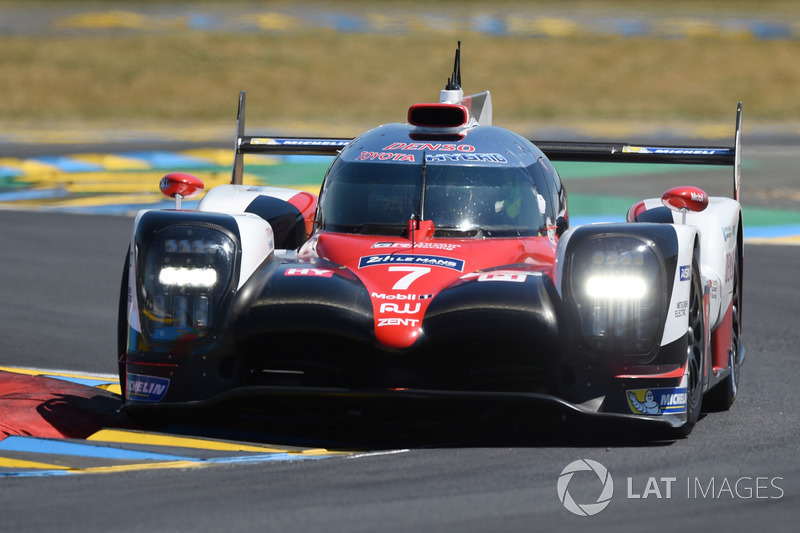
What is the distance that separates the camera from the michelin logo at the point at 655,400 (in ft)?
19.7

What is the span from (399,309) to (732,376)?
2185 mm

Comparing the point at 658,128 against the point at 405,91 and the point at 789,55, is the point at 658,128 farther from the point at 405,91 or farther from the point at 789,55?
the point at 789,55

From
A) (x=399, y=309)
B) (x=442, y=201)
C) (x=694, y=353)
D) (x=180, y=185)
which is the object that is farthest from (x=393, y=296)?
(x=180, y=185)

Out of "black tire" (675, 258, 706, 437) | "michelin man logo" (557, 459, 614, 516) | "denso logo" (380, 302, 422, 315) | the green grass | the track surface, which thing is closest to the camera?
the track surface

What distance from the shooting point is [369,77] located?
33.2m

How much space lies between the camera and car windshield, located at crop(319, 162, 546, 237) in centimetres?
703

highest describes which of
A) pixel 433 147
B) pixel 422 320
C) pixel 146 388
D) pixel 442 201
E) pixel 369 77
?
pixel 433 147

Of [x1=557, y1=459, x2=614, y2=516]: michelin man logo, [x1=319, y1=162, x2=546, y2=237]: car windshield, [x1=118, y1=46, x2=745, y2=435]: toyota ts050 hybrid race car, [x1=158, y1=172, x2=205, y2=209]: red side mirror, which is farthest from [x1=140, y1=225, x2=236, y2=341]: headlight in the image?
[x1=557, y1=459, x2=614, y2=516]: michelin man logo

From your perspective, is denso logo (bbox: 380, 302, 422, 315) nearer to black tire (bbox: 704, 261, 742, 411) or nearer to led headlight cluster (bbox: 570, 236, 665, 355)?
led headlight cluster (bbox: 570, 236, 665, 355)

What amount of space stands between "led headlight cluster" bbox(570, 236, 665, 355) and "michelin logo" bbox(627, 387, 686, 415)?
0.62ft

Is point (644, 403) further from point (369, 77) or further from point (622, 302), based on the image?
point (369, 77)

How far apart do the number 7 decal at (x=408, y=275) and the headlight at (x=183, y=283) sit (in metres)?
0.75

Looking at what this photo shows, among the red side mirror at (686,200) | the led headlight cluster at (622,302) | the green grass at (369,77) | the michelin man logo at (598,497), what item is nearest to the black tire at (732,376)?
the red side mirror at (686,200)

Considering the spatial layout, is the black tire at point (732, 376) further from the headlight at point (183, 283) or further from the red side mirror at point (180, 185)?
the red side mirror at point (180, 185)
